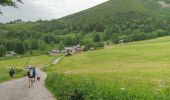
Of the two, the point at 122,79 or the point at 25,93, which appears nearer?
the point at 25,93

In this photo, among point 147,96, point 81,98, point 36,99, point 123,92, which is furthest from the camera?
point 36,99

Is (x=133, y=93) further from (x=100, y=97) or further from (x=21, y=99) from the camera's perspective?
(x=21, y=99)

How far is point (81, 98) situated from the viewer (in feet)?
80.4

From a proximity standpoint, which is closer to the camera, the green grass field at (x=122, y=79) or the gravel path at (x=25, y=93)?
the green grass field at (x=122, y=79)

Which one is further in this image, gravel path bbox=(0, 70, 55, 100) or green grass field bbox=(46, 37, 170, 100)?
gravel path bbox=(0, 70, 55, 100)

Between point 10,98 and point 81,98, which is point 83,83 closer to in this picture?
point 81,98

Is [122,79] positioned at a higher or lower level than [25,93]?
lower

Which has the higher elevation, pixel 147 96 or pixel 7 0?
pixel 7 0

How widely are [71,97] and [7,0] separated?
7.43m

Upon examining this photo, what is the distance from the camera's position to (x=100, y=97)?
20797 mm

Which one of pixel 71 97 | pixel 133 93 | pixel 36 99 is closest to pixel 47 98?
pixel 36 99

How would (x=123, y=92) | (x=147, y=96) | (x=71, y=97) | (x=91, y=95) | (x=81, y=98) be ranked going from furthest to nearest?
(x=71, y=97) < (x=81, y=98) < (x=91, y=95) < (x=123, y=92) < (x=147, y=96)

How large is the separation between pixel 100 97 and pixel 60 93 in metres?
11.6

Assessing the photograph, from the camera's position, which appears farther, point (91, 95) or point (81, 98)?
point (81, 98)
